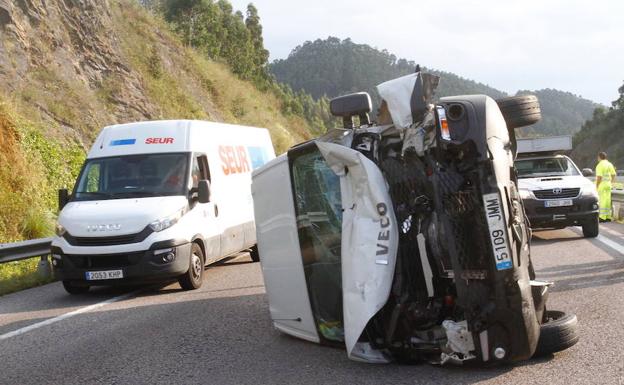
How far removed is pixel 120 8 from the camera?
32.2m

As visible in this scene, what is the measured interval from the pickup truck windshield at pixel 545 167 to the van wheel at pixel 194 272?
24.5 ft

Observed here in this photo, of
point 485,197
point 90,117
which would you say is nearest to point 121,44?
point 90,117

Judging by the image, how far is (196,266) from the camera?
9539mm

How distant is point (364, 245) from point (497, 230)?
884mm

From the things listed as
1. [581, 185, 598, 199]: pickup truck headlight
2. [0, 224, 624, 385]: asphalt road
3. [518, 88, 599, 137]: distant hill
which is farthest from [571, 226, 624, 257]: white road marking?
[518, 88, 599, 137]: distant hill

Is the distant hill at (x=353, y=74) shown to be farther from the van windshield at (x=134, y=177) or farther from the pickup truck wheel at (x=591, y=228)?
the van windshield at (x=134, y=177)

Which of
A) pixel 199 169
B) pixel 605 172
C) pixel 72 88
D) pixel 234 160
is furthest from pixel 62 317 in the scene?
pixel 72 88

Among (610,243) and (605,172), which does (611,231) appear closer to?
(605,172)

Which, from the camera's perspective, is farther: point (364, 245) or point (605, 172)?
point (605, 172)

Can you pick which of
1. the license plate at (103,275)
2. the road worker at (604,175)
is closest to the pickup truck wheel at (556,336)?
the license plate at (103,275)

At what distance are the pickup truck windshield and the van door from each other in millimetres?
6885

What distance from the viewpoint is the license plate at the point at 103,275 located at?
345 inches

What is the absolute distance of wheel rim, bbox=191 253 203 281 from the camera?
940 cm

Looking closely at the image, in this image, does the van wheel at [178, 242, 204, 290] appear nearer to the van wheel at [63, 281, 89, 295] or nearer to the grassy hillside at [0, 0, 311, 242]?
the van wheel at [63, 281, 89, 295]
